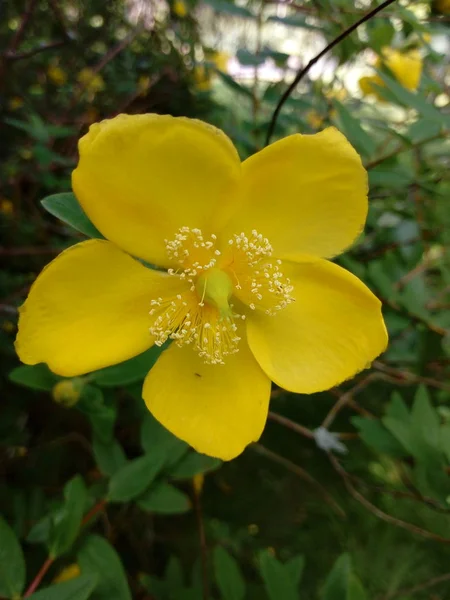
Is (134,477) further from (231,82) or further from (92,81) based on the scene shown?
(92,81)

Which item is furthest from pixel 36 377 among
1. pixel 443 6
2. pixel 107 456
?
pixel 443 6

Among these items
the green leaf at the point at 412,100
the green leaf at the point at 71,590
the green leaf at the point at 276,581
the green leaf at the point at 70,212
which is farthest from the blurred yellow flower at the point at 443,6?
the green leaf at the point at 71,590

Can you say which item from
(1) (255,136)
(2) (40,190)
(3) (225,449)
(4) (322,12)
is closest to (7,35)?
(2) (40,190)

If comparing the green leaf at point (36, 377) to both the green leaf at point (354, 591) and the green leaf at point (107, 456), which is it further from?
the green leaf at point (354, 591)

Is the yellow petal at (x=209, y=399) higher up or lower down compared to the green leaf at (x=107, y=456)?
→ higher up

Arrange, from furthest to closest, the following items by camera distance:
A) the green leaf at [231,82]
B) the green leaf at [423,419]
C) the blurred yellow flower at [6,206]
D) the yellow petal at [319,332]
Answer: the blurred yellow flower at [6,206] → the green leaf at [231,82] → the green leaf at [423,419] → the yellow petal at [319,332]
